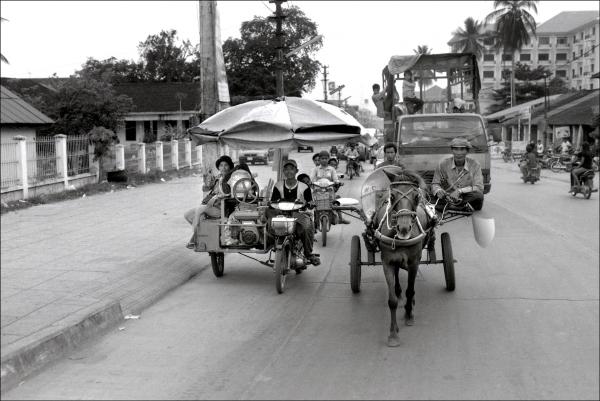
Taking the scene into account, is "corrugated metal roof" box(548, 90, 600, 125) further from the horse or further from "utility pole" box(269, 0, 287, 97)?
the horse

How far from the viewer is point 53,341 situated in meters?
6.03

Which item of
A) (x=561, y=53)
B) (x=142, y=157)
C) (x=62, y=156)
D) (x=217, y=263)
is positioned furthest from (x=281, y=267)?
(x=561, y=53)

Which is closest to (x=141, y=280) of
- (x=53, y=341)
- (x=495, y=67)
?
(x=53, y=341)

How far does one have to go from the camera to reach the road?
5.21 metres

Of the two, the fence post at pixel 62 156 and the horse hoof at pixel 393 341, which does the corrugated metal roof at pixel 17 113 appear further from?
the horse hoof at pixel 393 341

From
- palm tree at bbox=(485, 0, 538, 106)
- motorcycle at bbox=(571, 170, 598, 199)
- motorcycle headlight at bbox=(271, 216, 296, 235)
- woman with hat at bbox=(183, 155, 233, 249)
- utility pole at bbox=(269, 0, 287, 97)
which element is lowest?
motorcycle at bbox=(571, 170, 598, 199)

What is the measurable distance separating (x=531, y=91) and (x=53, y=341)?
89302 mm

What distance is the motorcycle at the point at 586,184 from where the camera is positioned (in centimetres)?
1983

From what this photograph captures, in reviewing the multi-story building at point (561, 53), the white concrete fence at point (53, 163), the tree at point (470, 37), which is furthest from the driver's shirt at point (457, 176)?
the multi-story building at point (561, 53)

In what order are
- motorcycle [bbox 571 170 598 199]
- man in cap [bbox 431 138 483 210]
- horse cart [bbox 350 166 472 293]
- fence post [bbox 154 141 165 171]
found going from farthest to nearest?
fence post [bbox 154 141 165 171]
motorcycle [bbox 571 170 598 199]
man in cap [bbox 431 138 483 210]
horse cart [bbox 350 166 472 293]

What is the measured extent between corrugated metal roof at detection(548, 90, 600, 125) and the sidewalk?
3436 centimetres

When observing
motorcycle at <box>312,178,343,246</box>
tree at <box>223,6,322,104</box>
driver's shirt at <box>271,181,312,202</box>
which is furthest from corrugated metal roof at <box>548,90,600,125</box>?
driver's shirt at <box>271,181,312,202</box>

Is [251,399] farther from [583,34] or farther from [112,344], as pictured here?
[583,34]

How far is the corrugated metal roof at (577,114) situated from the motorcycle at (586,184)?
2368cm
